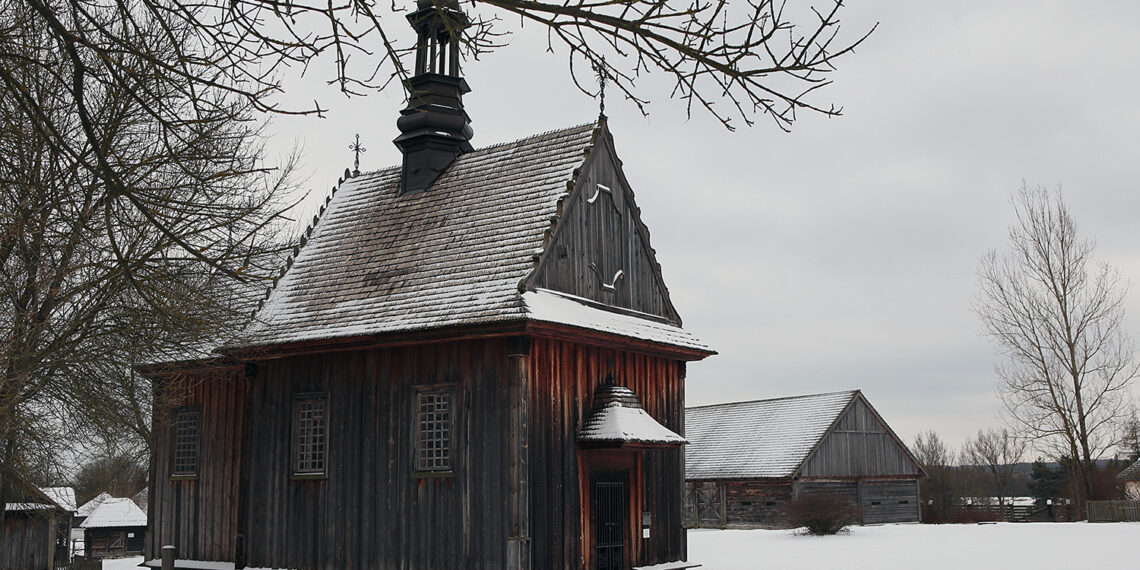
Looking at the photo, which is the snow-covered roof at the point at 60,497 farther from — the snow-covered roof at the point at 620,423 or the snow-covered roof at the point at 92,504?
the snow-covered roof at the point at 92,504

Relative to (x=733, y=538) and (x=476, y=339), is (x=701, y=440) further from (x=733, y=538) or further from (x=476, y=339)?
(x=476, y=339)

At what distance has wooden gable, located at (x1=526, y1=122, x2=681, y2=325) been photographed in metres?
16.6

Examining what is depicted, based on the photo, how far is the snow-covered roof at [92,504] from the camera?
63500mm

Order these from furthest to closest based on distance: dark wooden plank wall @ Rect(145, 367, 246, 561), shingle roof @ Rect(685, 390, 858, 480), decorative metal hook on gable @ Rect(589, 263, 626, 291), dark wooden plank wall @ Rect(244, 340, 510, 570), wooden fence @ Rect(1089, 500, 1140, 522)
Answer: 1. wooden fence @ Rect(1089, 500, 1140, 522)
2. shingle roof @ Rect(685, 390, 858, 480)
3. dark wooden plank wall @ Rect(145, 367, 246, 561)
4. decorative metal hook on gable @ Rect(589, 263, 626, 291)
5. dark wooden plank wall @ Rect(244, 340, 510, 570)

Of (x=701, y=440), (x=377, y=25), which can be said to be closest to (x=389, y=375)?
(x=377, y=25)

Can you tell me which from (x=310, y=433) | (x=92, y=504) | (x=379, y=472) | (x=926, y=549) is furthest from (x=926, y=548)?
(x=92, y=504)

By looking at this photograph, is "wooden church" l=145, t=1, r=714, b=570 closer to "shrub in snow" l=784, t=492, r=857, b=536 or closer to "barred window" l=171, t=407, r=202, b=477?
"barred window" l=171, t=407, r=202, b=477

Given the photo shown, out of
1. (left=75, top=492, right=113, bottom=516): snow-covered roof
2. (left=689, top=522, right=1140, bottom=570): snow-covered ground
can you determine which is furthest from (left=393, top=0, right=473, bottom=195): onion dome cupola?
(left=75, top=492, right=113, bottom=516): snow-covered roof

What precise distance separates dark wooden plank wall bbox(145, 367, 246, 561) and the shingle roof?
22894 millimetres

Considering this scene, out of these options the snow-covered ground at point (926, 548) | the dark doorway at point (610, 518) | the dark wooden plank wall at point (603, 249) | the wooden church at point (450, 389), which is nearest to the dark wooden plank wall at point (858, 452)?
the snow-covered ground at point (926, 548)

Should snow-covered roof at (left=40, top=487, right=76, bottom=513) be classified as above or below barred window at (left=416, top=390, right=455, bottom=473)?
below

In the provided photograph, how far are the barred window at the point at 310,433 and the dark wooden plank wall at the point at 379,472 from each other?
0.46ft

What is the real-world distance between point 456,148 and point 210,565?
911 cm

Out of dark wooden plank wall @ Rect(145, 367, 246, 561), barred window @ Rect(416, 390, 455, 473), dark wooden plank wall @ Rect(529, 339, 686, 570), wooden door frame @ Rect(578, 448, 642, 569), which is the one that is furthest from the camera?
dark wooden plank wall @ Rect(145, 367, 246, 561)
